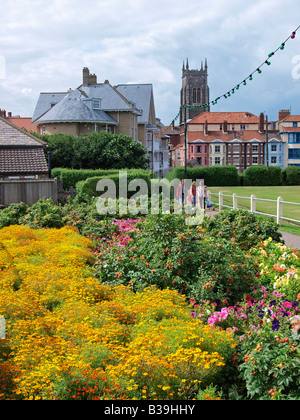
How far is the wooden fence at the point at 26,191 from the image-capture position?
66.1 feet

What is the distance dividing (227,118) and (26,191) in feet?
257

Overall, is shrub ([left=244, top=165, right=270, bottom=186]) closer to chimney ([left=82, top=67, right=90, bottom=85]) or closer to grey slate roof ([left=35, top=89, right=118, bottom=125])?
grey slate roof ([left=35, top=89, right=118, bottom=125])

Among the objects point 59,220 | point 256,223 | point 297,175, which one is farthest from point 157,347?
point 297,175

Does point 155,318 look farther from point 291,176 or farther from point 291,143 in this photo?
point 291,143

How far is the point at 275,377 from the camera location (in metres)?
4.89

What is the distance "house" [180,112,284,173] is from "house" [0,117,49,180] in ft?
210

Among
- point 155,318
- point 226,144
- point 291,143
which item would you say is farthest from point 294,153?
point 155,318

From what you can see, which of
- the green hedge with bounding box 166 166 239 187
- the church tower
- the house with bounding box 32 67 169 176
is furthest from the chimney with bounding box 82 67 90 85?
the church tower

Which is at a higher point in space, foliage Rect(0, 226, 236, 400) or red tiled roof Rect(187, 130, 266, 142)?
red tiled roof Rect(187, 130, 266, 142)

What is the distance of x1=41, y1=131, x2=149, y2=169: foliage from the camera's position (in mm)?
38250

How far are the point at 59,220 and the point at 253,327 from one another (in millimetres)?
11076

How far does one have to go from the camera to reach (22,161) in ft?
80.8
